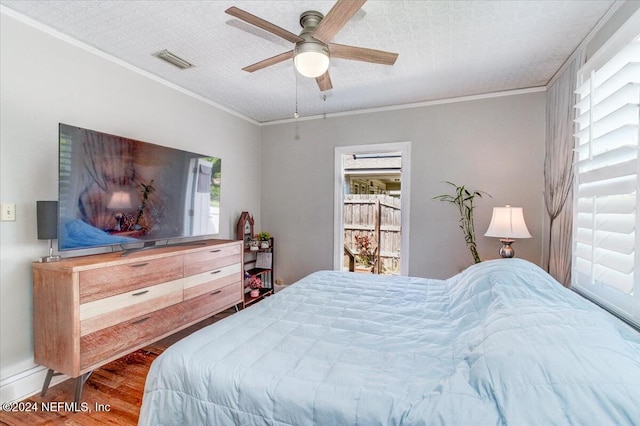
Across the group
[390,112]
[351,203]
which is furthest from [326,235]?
[390,112]

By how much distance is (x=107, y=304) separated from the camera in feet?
6.50

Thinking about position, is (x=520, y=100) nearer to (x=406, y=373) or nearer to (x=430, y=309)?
(x=430, y=309)

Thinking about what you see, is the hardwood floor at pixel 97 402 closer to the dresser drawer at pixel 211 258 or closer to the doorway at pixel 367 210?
the dresser drawer at pixel 211 258

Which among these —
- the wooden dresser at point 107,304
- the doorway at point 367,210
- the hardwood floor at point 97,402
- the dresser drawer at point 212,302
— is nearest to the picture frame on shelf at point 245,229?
the dresser drawer at point 212,302

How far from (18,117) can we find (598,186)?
146 inches

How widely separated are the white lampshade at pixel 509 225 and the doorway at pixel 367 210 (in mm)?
1218

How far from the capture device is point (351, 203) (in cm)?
402

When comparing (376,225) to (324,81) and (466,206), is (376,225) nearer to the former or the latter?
(466,206)

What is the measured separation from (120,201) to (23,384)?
→ 1.34m

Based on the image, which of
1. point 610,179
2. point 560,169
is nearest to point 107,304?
point 610,179

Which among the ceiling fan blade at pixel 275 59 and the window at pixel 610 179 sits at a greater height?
the ceiling fan blade at pixel 275 59

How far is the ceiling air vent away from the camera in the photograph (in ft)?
7.87

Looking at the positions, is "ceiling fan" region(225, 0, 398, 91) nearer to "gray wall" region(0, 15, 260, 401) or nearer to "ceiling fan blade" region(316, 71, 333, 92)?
"ceiling fan blade" region(316, 71, 333, 92)

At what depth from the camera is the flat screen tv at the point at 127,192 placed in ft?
6.47
